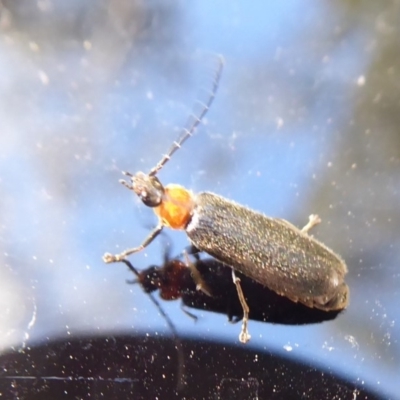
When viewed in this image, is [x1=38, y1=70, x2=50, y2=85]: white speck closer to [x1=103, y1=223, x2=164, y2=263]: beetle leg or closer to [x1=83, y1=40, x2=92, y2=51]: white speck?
[x1=83, y1=40, x2=92, y2=51]: white speck

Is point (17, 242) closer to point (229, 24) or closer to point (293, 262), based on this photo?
point (293, 262)

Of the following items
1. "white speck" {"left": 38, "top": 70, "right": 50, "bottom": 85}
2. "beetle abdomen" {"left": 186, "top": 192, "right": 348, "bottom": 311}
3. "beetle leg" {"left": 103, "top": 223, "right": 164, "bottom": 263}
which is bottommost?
"beetle leg" {"left": 103, "top": 223, "right": 164, "bottom": 263}

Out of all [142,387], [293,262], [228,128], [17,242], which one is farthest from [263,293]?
[17,242]

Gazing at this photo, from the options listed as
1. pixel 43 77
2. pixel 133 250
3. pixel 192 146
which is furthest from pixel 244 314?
pixel 43 77

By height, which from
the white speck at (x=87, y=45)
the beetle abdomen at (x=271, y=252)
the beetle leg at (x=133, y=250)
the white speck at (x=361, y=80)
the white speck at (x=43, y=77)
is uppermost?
the white speck at (x=361, y=80)

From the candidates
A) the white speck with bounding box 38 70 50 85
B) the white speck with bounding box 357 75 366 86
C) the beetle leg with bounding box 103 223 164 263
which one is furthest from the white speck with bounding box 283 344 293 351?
the white speck with bounding box 38 70 50 85

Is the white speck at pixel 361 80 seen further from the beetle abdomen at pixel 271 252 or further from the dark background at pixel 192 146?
the beetle abdomen at pixel 271 252

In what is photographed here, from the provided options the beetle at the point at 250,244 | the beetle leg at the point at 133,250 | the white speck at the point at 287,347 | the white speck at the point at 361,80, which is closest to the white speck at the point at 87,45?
the beetle at the point at 250,244
